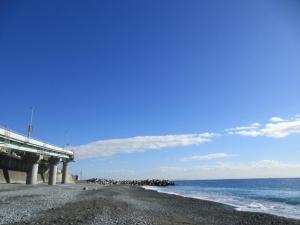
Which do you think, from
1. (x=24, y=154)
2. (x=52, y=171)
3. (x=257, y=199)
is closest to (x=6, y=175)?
(x=24, y=154)

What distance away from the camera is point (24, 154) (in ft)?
205

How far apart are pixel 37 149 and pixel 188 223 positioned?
4694 centimetres

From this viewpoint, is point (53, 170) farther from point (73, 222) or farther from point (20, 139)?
point (73, 222)

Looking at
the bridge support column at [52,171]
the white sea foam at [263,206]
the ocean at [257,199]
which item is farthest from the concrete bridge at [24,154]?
the white sea foam at [263,206]

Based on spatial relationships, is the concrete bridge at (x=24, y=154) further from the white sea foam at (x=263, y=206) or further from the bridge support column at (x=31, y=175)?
the white sea foam at (x=263, y=206)

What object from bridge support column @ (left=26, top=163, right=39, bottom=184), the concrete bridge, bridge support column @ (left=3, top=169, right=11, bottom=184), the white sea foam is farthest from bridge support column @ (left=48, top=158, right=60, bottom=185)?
the white sea foam

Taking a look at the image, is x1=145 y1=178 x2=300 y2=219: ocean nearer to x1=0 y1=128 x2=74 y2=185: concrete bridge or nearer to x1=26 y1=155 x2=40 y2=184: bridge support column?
x1=0 y1=128 x2=74 y2=185: concrete bridge

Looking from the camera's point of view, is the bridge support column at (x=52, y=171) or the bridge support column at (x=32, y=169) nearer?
the bridge support column at (x=32, y=169)

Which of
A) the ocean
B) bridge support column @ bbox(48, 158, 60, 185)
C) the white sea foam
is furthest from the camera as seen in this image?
bridge support column @ bbox(48, 158, 60, 185)

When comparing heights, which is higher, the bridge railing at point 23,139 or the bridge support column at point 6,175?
the bridge railing at point 23,139

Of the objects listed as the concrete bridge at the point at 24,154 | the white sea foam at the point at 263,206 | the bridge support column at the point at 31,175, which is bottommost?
the white sea foam at the point at 263,206

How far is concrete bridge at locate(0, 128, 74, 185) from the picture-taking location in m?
49.5

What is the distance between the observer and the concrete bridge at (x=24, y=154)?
4954cm

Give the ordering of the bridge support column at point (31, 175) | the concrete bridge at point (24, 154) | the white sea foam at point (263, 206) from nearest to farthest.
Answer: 1. the white sea foam at point (263, 206)
2. the concrete bridge at point (24, 154)
3. the bridge support column at point (31, 175)
